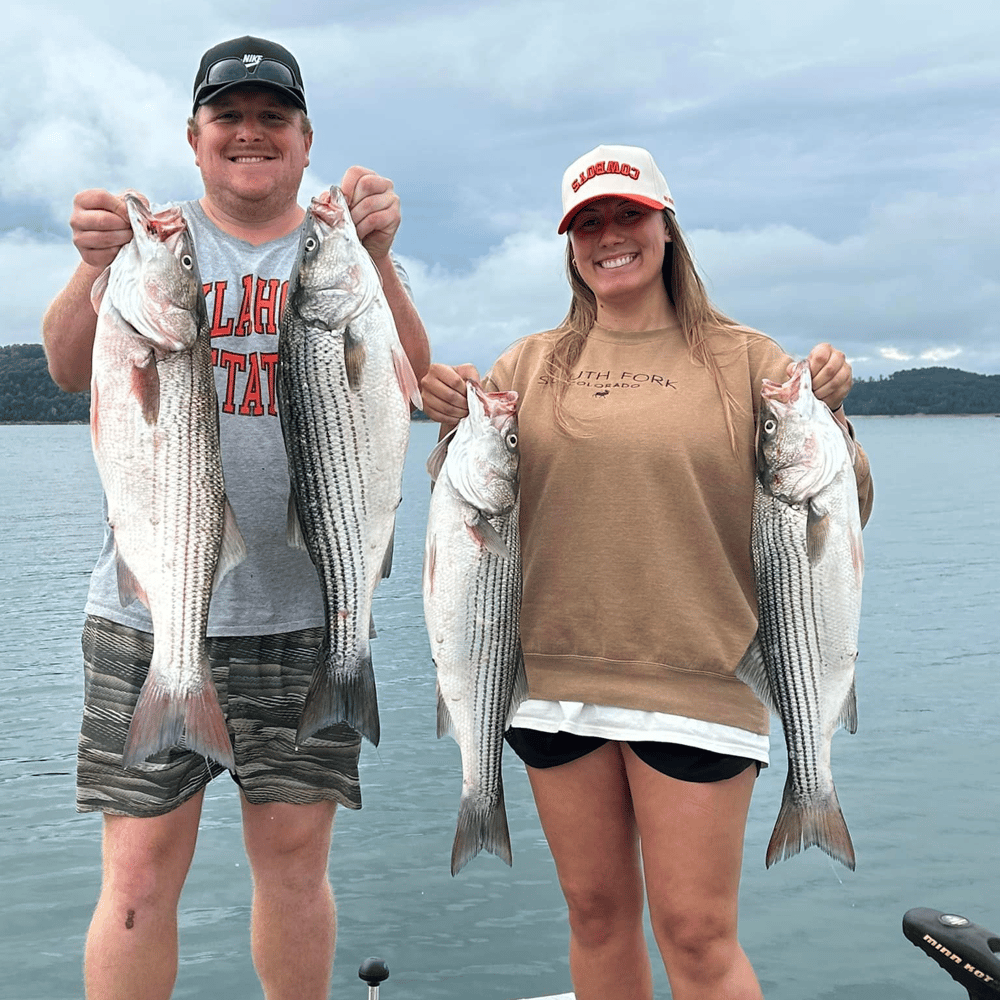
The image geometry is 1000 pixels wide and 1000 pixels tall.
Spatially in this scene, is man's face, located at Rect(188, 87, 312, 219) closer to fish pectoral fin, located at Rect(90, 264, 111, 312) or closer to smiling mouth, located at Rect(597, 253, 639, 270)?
fish pectoral fin, located at Rect(90, 264, 111, 312)

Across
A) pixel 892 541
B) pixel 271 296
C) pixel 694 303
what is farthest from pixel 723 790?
pixel 892 541

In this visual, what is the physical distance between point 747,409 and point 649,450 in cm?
36

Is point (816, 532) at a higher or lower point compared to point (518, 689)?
higher

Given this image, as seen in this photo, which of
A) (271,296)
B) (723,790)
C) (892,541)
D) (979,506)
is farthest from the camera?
(979,506)

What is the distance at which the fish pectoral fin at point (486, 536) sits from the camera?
3.29 metres

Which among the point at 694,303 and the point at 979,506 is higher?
the point at 694,303

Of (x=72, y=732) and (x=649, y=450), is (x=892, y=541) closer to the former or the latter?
(x=72, y=732)

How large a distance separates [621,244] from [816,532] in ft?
3.60

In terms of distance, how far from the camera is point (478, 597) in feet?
10.9

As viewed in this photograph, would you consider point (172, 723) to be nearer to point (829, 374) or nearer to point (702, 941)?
point (702, 941)

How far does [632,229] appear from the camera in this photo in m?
3.24

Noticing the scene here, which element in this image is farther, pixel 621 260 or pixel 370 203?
pixel 621 260

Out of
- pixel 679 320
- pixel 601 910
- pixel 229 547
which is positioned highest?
pixel 679 320

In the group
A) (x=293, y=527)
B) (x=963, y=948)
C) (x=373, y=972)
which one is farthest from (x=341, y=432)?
(x=963, y=948)
